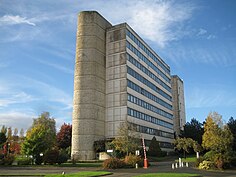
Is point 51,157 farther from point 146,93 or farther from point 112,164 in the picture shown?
point 146,93

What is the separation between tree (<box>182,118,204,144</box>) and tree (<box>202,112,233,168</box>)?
52624 mm

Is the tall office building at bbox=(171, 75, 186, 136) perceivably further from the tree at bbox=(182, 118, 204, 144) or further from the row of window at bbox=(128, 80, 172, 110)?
the row of window at bbox=(128, 80, 172, 110)

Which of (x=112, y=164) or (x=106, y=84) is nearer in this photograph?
(x=112, y=164)

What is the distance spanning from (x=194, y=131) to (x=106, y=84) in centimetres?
4275

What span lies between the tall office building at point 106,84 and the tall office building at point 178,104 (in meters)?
38.6

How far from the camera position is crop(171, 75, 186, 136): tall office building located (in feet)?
369

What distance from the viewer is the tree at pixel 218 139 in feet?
115

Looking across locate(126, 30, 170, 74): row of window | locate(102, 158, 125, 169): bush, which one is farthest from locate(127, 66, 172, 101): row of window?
locate(102, 158, 125, 169): bush

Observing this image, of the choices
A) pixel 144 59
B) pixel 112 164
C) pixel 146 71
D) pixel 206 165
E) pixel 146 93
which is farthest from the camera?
pixel 146 71

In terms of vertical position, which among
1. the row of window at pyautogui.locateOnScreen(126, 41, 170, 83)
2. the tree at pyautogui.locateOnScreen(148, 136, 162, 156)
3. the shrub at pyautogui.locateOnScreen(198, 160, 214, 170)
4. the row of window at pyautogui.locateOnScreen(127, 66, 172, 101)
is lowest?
the shrub at pyautogui.locateOnScreen(198, 160, 214, 170)

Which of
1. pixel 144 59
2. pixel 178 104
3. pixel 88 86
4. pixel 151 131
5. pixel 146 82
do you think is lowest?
pixel 151 131

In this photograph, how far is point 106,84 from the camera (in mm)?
68312

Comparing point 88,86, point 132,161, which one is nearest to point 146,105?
point 88,86

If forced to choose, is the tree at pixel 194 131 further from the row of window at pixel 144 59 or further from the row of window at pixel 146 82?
the row of window at pixel 144 59
